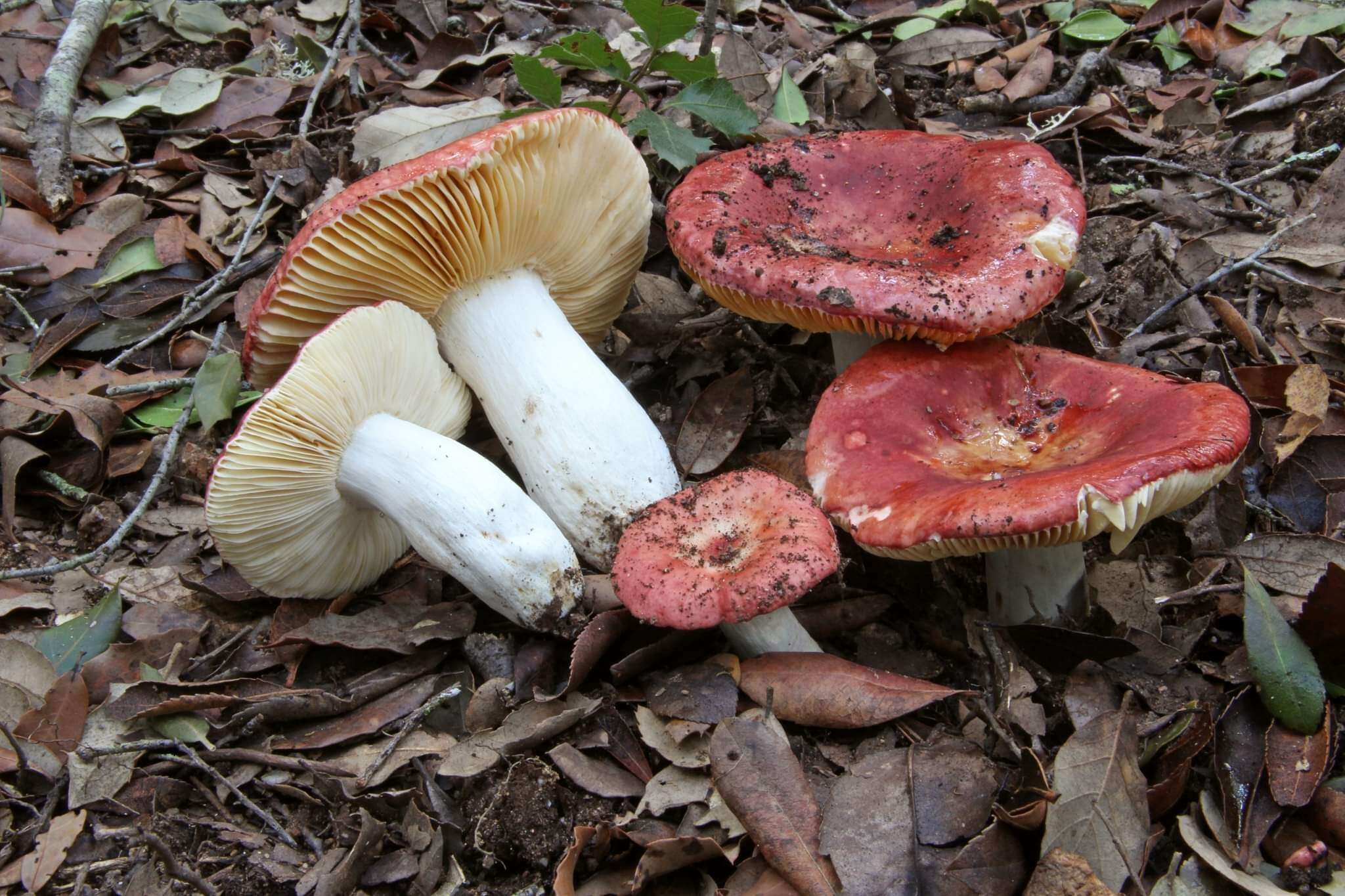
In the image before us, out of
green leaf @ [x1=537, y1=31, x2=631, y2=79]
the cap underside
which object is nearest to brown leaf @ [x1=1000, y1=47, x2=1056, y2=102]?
green leaf @ [x1=537, y1=31, x2=631, y2=79]

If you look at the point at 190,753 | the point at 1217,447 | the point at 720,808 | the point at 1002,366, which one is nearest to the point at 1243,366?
the point at 1002,366

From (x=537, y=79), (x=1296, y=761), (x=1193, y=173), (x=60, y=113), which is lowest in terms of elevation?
(x=1296, y=761)

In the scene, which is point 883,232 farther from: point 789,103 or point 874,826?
point 874,826

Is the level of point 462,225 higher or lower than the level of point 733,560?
higher

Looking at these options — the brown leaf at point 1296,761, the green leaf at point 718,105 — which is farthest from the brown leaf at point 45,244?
the brown leaf at point 1296,761

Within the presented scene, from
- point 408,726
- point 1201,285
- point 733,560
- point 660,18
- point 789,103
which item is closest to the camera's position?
point 733,560

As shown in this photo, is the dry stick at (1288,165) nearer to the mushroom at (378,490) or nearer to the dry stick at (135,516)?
the mushroom at (378,490)

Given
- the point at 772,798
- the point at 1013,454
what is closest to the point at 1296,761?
the point at 1013,454
